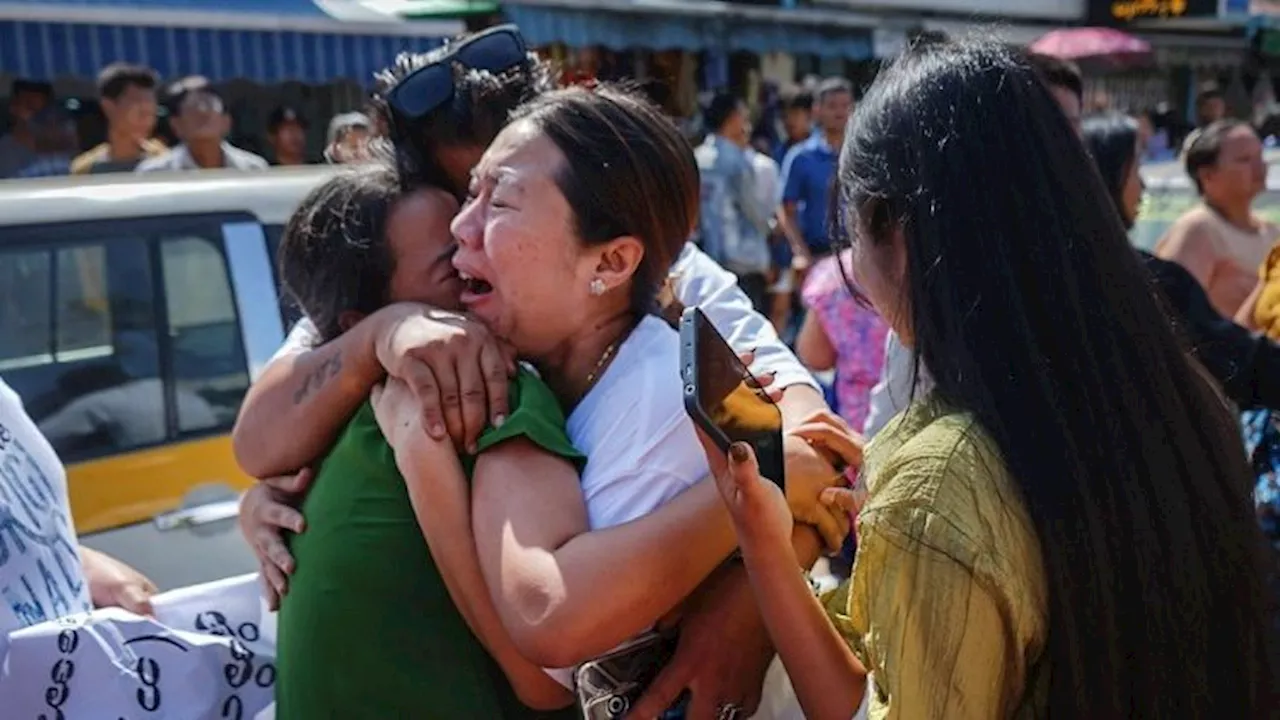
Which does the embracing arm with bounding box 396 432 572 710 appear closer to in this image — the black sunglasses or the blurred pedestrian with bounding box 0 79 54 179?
the black sunglasses

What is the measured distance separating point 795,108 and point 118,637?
9.26 meters

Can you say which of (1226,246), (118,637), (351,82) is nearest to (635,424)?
(118,637)

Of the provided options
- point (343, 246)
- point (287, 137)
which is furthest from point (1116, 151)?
point (287, 137)

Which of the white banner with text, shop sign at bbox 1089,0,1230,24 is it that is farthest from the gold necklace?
shop sign at bbox 1089,0,1230,24

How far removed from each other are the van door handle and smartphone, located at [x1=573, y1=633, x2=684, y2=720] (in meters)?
1.99

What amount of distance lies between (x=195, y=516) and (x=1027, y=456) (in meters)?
2.55

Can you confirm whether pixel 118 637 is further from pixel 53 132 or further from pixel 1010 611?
pixel 53 132

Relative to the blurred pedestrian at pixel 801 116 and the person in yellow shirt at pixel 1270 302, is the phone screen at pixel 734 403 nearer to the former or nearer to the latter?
the person in yellow shirt at pixel 1270 302

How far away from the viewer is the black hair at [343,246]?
176 cm

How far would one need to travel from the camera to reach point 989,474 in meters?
1.19

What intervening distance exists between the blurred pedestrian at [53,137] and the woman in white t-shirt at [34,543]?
6.86 m

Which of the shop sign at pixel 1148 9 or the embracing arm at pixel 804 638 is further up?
the embracing arm at pixel 804 638

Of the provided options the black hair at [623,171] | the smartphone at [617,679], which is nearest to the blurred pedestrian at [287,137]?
the black hair at [623,171]

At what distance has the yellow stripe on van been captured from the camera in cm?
319
